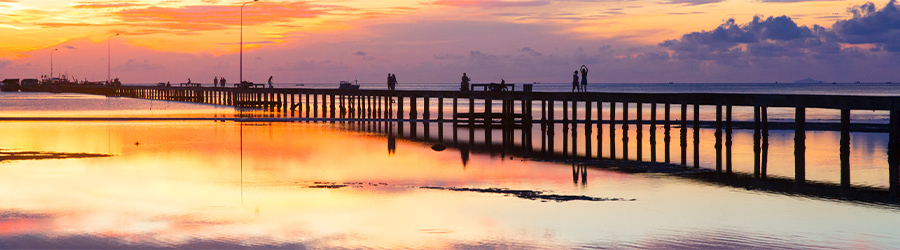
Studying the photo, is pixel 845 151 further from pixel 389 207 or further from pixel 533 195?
pixel 389 207

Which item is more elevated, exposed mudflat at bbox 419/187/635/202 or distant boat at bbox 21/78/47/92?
distant boat at bbox 21/78/47/92

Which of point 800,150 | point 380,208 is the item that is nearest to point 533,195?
point 380,208

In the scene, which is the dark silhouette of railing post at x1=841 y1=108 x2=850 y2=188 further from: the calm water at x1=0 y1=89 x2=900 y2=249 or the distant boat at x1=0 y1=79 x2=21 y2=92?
the distant boat at x1=0 y1=79 x2=21 y2=92

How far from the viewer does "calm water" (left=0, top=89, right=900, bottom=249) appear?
11.5 metres

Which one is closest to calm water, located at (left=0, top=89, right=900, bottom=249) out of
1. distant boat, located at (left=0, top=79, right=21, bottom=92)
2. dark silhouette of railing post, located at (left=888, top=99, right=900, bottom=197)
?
dark silhouette of railing post, located at (left=888, top=99, right=900, bottom=197)

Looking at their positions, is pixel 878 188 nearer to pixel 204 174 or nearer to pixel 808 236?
pixel 808 236

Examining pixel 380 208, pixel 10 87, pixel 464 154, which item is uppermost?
pixel 10 87

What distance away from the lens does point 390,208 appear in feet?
46.8

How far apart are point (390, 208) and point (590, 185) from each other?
5.08m

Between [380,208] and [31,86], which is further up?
[31,86]

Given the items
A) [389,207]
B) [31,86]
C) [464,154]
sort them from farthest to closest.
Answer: [31,86]
[464,154]
[389,207]

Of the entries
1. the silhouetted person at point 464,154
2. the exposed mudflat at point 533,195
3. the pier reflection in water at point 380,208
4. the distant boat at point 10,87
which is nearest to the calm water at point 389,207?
the pier reflection in water at point 380,208

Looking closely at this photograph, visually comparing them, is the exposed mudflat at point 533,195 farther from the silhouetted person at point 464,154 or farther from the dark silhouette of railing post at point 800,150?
the dark silhouette of railing post at point 800,150

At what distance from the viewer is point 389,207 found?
14.4 m
